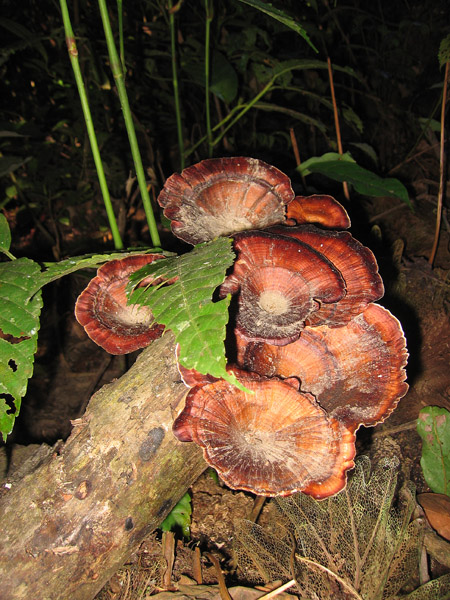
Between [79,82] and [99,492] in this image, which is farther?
[79,82]

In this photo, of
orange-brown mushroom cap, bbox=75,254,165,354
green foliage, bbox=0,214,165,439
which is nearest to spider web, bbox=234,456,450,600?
orange-brown mushroom cap, bbox=75,254,165,354

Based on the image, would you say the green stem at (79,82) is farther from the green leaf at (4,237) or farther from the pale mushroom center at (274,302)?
the pale mushroom center at (274,302)

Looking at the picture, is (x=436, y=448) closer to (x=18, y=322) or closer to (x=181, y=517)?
(x=181, y=517)

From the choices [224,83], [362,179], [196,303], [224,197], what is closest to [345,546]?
[196,303]

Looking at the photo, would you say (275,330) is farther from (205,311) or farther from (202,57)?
(202,57)

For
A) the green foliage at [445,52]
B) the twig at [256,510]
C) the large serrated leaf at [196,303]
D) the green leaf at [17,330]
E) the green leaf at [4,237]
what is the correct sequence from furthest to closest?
1. the green foliage at [445,52]
2. the twig at [256,510]
3. the green leaf at [4,237]
4. the green leaf at [17,330]
5. the large serrated leaf at [196,303]

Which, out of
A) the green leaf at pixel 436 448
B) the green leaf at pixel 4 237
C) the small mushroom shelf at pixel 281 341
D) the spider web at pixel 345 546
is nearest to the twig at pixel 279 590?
the spider web at pixel 345 546
